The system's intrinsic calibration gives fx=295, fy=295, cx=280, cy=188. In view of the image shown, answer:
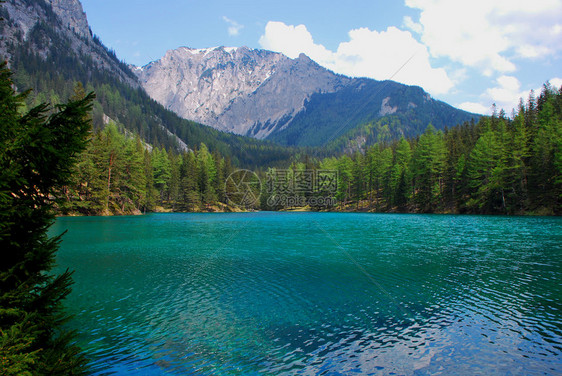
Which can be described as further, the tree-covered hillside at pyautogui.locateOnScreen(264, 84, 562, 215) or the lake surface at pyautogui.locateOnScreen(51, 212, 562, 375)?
the tree-covered hillside at pyautogui.locateOnScreen(264, 84, 562, 215)

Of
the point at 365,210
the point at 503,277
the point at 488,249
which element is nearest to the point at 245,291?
the point at 503,277

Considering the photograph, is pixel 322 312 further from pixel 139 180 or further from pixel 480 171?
pixel 139 180

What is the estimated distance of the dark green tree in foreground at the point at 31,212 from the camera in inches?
198

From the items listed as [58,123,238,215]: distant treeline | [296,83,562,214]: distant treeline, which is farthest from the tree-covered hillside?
[58,123,238,215]: distant treeline

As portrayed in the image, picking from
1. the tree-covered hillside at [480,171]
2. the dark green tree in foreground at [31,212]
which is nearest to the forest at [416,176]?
the tree-covered hillside at [480,171]

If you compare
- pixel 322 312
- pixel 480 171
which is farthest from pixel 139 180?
pixel 480 171

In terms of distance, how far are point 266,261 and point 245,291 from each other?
7217mm

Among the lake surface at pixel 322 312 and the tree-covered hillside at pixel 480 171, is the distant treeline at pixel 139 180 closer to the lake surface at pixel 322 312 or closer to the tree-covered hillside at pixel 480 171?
the lake surface at pixel 322 312

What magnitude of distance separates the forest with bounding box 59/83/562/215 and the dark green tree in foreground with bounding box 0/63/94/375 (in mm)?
39933

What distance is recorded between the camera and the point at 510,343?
10180mm

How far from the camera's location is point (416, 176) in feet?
301

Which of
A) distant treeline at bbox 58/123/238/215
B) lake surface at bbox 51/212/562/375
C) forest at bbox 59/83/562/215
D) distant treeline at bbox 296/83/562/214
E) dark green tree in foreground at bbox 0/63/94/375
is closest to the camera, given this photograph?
dark green tree in foreground at bbox 0/63/94/375

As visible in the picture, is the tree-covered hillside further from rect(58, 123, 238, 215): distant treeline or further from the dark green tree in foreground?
the dark green tree in foreground

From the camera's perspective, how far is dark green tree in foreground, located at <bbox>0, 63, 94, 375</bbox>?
5.02 meters
